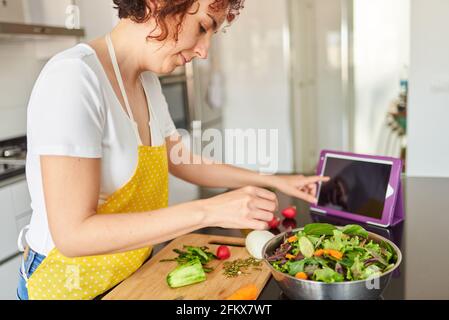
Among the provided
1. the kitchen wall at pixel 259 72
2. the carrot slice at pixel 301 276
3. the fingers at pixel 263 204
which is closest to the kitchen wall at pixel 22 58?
the kitchen wall at pixel 259 72

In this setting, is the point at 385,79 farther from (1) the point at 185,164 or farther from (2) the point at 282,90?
(1) the point at 185,164

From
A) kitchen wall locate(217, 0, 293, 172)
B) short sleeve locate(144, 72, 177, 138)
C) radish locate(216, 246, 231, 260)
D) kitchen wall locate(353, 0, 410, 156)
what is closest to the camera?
radish locate(216, 246, 231, 260)

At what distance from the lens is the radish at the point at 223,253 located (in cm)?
97

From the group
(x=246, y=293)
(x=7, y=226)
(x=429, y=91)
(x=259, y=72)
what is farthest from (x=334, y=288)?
(x=259, y=72)

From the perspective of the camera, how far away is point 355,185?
119 centimetres

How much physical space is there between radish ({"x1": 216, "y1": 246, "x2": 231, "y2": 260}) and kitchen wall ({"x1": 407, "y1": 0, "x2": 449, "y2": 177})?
102 centimetres

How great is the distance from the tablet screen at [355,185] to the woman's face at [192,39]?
531mm

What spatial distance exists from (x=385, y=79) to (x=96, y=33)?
7.77 feet

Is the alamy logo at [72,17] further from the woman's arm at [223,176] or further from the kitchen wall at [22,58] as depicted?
the woman's arm at [223,176]

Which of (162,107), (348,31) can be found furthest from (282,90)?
(162,107)

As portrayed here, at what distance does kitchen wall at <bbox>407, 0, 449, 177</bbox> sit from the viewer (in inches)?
63.2

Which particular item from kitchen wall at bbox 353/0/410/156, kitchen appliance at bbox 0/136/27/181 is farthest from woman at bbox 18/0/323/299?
kitchen wall at bbox 353/0/410/156

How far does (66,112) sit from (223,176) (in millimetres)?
556

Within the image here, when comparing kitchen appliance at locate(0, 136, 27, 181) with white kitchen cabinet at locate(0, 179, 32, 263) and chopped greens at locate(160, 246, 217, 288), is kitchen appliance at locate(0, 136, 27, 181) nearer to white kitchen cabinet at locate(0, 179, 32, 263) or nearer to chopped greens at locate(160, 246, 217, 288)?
white kitchen cabinet at locate(0, 179, 32, 263)
